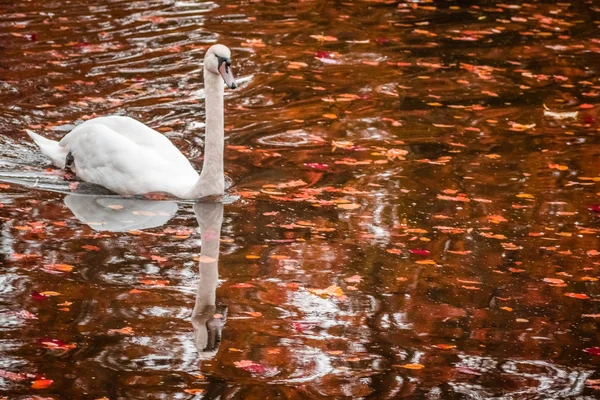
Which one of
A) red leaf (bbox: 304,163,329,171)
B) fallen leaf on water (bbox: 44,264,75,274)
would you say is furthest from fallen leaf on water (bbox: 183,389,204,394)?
red leaf (bbox: 304,163,329,171)

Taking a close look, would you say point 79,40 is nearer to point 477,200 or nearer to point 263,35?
point 263,35

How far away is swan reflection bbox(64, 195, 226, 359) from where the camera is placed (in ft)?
22.6

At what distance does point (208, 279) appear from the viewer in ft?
23.7

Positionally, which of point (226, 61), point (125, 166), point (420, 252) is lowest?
point (420, 252)

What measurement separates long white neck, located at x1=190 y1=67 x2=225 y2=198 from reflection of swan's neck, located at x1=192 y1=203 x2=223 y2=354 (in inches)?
7.2

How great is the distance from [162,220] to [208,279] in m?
1.16

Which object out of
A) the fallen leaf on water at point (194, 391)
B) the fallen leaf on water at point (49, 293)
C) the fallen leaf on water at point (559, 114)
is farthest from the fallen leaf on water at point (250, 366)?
the fallen leaf on water at point (559, 114)

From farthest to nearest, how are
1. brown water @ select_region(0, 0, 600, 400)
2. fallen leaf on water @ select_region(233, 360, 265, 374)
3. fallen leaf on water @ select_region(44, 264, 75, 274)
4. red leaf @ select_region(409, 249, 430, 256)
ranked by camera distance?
red leaf @ select_region(409, 249, 430, 256) → fallen leaf on water @ select_region(44, 264, 75, 274) → brown water @ select_region(0, 0, 600, 400) → fallen leaf on water @ select_region(233, 360, 265, 374)

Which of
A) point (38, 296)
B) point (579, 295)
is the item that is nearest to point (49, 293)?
point (38, 296)

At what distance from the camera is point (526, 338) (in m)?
6.75

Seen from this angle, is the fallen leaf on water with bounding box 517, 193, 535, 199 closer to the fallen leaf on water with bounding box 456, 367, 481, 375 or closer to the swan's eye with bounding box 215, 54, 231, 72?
the swan's eye with bounding box 215, 54, 231, 72

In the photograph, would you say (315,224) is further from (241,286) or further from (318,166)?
(318,166)

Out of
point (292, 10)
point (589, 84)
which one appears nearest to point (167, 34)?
point (292, 10)

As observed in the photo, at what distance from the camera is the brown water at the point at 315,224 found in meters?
6.20
